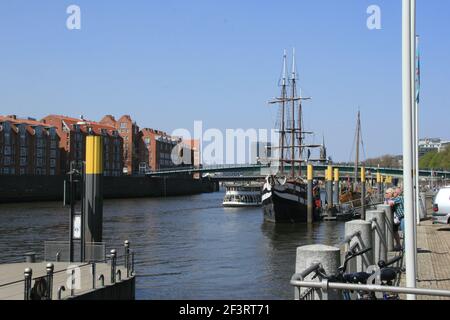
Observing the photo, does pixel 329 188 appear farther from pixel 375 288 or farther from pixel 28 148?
pixel 28 148

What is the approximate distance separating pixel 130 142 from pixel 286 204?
100942 mm

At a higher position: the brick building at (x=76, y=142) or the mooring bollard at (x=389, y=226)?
the brick building at (x=76, y=142)

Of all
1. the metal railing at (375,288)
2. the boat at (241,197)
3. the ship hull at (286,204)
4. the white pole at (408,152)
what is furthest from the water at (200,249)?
the boat at (241,197)

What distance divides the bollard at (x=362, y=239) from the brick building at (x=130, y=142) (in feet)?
454

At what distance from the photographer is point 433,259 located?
523 inches

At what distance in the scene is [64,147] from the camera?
393 feet

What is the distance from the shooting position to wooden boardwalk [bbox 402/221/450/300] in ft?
34.2

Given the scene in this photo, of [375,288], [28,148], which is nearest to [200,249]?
[375,288]

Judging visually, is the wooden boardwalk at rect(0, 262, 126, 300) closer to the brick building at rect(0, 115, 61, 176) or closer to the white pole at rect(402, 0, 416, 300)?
the white pole at rect(402, 0, 416, 300)

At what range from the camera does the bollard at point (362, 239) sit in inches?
408

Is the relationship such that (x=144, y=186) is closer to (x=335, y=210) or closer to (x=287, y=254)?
(x=335, y=210)

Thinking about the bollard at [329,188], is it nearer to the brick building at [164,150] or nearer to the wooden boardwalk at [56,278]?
the wooden boardwalk at [56,278]

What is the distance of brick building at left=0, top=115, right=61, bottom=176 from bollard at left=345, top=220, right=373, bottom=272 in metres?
98.5
